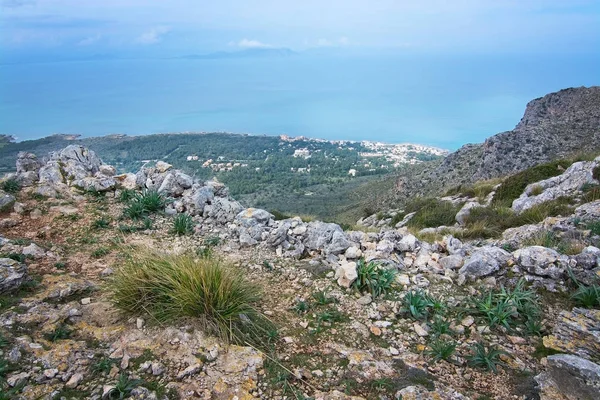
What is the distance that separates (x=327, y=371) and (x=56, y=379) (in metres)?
2.28

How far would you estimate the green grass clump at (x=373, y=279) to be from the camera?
488 centimetres

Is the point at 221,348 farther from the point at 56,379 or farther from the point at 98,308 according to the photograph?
the point at 98,308

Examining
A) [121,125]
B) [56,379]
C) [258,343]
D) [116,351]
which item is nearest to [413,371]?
[258,343]

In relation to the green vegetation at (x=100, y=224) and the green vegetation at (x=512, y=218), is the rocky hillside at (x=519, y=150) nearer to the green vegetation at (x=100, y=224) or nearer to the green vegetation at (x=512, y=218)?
the green vegetation at (x=512, y=218)

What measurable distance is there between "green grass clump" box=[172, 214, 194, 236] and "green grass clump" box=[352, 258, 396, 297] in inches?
129

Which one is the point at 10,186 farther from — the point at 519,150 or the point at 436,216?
the point at 519,150

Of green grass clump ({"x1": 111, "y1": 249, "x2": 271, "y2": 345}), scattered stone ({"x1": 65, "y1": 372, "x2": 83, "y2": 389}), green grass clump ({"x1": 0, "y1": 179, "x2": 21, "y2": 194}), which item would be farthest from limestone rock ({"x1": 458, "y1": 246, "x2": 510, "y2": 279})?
green grass clump ({"x1": 0, "y1": 179, "x2": 21, "y2": 194})

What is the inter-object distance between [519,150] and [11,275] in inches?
1456

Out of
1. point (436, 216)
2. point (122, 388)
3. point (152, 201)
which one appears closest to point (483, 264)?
point (122, 388)

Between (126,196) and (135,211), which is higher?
(126,196)

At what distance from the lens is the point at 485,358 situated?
3629 millimetres

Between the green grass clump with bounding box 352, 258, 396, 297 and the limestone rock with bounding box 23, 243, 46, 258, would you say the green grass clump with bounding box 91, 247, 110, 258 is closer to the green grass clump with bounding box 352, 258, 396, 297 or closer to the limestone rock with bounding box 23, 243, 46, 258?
the limestone rock with bounding box 23, 243, 46, 258

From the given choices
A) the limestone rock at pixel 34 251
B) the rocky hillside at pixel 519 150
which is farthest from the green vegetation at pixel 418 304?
the rocky hillside at pixel 519 150

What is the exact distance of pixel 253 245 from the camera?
647 cm
